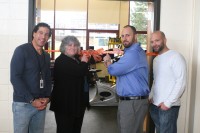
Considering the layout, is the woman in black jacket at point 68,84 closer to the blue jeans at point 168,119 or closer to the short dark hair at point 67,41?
the short dark hair at point 67,41

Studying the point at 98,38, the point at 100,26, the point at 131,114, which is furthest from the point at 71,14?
the point at 131,114

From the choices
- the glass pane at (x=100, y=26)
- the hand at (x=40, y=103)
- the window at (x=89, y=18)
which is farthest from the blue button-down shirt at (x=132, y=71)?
the glass pane at (x=100, y=26)

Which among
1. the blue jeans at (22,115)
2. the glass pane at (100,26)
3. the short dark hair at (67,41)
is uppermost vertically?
the glass pane at (100,26)

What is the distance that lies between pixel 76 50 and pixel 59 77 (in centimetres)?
33

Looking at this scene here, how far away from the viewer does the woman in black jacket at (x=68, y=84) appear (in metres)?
2.52

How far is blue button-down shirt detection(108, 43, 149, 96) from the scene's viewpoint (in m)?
2.44

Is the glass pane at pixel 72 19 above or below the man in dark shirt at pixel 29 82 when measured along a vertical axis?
above

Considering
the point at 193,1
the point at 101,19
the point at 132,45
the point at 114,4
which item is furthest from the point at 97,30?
the point at 132,45

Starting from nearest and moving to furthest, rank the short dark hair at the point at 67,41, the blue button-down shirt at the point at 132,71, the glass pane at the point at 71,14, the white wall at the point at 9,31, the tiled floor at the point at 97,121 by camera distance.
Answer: the blue button-down shirt at the point at 132,71 < the short dark hair at the point at 67,41 < the white wall at the point at 9,31 < the tiled floor at the point at 97,121 < the glass pane at the point at 71,14

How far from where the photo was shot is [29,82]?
2264 mm

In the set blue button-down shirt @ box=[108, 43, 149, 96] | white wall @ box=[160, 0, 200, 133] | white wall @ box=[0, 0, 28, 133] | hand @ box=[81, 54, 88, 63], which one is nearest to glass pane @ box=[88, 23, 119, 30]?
white wall @ box=[160, 0, 200, 133]

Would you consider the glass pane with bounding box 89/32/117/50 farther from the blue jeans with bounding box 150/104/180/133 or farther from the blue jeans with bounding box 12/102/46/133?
the blue jeans with bounding box 12/102/46/133

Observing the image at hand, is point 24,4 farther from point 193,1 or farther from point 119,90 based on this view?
point 193,1

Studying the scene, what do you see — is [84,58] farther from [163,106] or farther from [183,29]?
[183,29]
